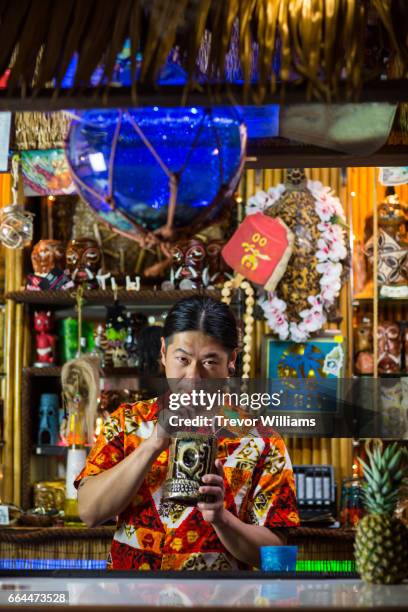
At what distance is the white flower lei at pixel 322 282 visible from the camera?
17.1 feet

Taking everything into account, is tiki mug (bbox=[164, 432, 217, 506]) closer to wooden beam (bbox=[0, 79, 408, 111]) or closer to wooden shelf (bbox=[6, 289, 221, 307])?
wooden beam (bbox=[0, 79, 408, 111])

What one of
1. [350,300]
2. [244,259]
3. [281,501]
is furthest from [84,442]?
[281,501]

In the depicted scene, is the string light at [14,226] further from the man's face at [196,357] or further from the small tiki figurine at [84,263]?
the man's face at [196,357]

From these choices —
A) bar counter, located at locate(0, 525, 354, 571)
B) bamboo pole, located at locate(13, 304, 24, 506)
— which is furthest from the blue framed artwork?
bamboo pole, located at locate(13, 304, 24, 506)

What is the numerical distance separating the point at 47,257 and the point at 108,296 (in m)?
0.41

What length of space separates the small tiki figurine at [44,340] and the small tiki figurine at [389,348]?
177 cm

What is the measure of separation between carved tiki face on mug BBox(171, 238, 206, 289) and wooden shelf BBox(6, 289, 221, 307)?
6cm

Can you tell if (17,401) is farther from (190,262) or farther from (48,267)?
(190,262)

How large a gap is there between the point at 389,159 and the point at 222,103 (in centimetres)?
68

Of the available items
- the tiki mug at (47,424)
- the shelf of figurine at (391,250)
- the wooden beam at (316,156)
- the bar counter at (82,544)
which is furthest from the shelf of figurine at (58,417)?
the wooden beam at (316,156)

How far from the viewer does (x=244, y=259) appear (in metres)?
5.07

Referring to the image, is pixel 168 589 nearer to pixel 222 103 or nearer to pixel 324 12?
pixel 222 103

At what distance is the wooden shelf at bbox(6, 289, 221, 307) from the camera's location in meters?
5.19

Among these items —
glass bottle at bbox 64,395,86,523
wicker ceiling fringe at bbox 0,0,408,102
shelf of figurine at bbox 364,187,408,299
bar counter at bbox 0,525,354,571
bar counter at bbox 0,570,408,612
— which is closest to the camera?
bar counter at bbox 0,570,408,612
